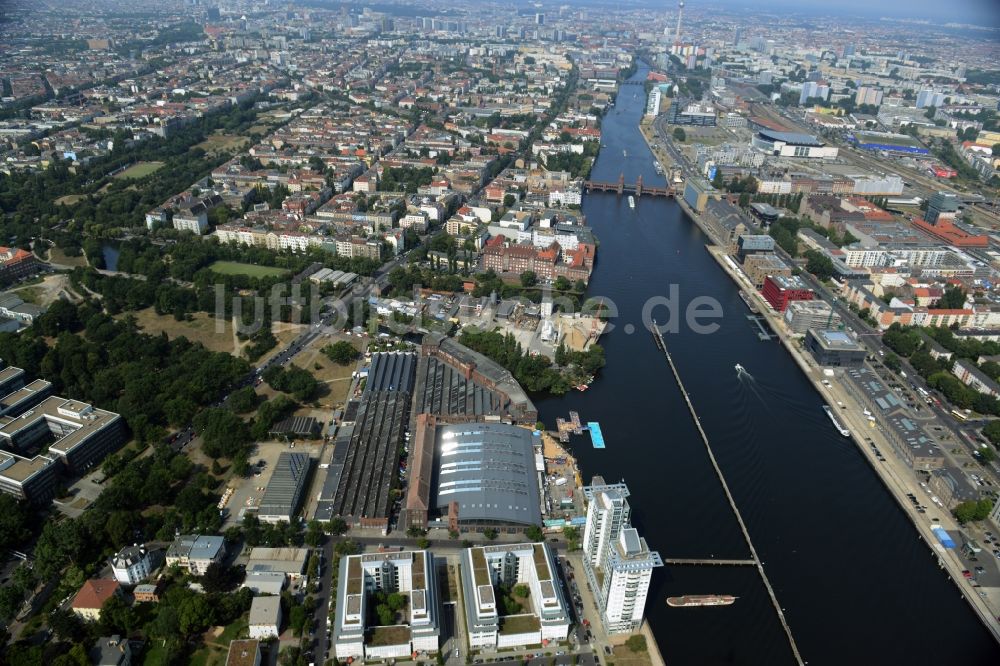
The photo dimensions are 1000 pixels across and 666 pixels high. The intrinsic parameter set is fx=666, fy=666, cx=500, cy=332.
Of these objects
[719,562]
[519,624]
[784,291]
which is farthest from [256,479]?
[784,291]

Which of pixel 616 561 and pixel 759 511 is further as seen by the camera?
→ pixel 759 511

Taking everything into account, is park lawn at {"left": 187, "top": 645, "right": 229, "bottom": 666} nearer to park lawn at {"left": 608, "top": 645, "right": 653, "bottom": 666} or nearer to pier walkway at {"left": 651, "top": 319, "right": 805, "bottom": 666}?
park lawn at {"left": 608, "top": 645, "right": 653, "bottom": 666}

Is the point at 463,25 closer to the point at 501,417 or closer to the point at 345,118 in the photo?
the point at 345,118

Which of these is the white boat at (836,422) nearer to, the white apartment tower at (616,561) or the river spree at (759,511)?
the river spree at (759,511)

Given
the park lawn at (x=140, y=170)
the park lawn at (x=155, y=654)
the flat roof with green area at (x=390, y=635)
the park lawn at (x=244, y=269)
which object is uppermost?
the park lawn at (x=140, y=170)

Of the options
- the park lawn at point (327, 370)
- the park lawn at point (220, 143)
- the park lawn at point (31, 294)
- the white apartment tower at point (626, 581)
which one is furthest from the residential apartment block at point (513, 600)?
the park lawn at point (220, 143)

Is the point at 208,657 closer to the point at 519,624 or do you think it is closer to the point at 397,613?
the point at 397,613
